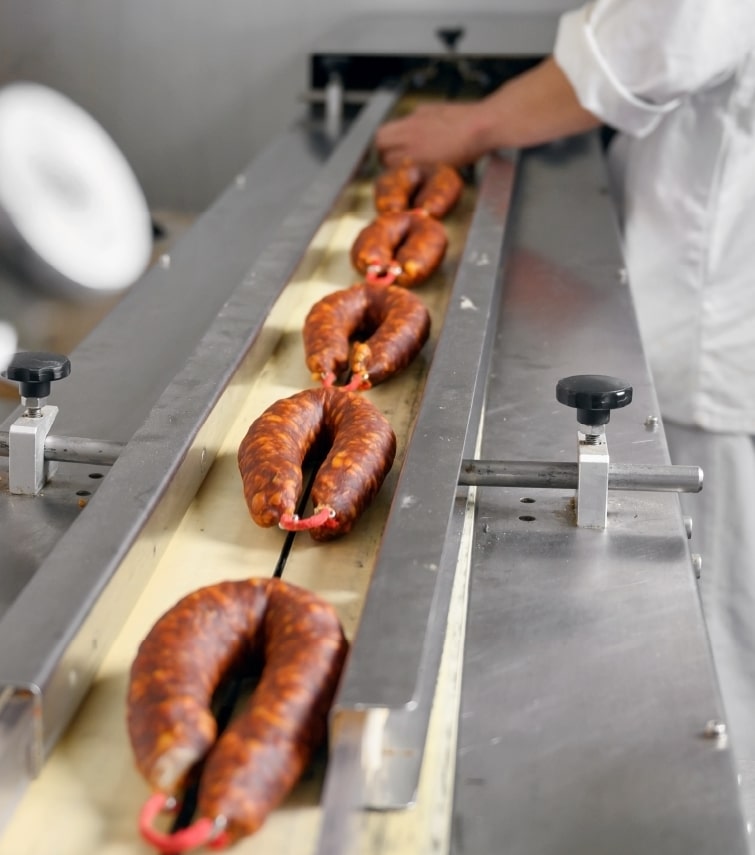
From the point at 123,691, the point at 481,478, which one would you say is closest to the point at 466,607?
the point at 481,478

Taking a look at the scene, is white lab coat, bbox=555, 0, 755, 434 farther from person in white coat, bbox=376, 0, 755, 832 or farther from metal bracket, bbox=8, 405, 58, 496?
metal bracket, bbox=8, 405, 58, 496

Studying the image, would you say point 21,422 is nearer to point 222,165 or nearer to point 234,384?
point 234,384

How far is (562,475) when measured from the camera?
1217mm

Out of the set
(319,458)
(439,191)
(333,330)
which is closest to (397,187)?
(439,191)

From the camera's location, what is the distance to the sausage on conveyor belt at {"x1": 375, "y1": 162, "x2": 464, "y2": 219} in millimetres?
2168

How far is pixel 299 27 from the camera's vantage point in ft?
12.7

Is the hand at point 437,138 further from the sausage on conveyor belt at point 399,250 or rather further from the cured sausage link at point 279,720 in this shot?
the cured sausage link at point 279,720

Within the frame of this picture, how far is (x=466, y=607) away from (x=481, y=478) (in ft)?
0.59

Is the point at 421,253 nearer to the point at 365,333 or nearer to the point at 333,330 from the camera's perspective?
the point at 365,333

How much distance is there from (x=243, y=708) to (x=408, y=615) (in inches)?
6.5

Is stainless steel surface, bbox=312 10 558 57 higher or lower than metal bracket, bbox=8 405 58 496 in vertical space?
lower

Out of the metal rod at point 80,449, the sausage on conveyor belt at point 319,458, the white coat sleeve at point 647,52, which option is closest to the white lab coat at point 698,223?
the white coat sleeve at point 647,52

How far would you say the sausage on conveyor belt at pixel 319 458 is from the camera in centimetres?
116

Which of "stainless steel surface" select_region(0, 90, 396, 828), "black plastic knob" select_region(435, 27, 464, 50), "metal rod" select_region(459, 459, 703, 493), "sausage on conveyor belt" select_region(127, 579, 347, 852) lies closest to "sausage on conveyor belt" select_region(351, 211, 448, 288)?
"stainless steel surface" select_region(0, 90, 396, 828)
